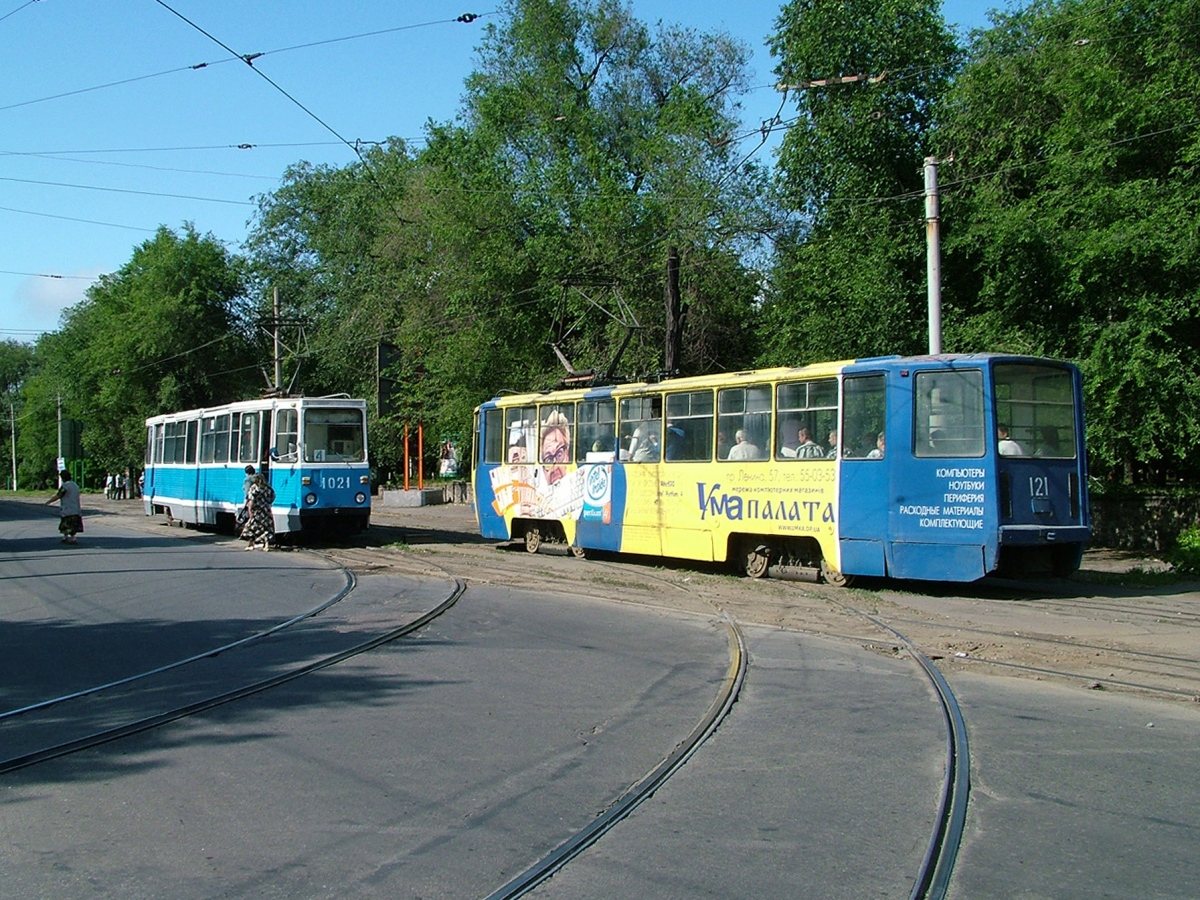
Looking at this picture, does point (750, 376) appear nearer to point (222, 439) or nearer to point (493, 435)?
point (493, 435)

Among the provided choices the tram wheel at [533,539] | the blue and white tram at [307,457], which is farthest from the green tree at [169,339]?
the tram wheel at [533,539]

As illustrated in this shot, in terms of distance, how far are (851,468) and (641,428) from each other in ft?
14.8

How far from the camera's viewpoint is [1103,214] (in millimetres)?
18562

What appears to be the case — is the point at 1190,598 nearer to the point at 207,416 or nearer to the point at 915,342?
the point at 915,342

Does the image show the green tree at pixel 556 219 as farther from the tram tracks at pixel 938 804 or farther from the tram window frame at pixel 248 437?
the tram tracks at pixel 938 804

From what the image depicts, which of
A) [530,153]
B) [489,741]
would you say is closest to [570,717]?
[489,741]

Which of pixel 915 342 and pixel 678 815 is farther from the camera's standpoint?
pixel 915 342

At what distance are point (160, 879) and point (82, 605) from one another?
9833 mm

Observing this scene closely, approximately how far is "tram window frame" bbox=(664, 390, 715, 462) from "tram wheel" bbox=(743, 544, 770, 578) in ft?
4.96

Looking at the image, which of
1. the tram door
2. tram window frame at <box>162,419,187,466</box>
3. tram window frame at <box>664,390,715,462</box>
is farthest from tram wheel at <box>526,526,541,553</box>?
tram window frame at <box>162,419,187,466</box>

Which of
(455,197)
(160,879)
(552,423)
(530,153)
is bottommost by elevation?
(160,879)

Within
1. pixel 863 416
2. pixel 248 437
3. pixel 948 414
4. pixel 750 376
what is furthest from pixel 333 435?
pixel 948 414

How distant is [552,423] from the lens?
65.7 ft

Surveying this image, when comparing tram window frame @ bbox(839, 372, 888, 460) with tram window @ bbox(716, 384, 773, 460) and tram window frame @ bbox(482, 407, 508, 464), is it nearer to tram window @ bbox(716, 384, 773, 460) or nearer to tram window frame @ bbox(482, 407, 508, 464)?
tram window @ bbox(716, 384, 773, 460)
